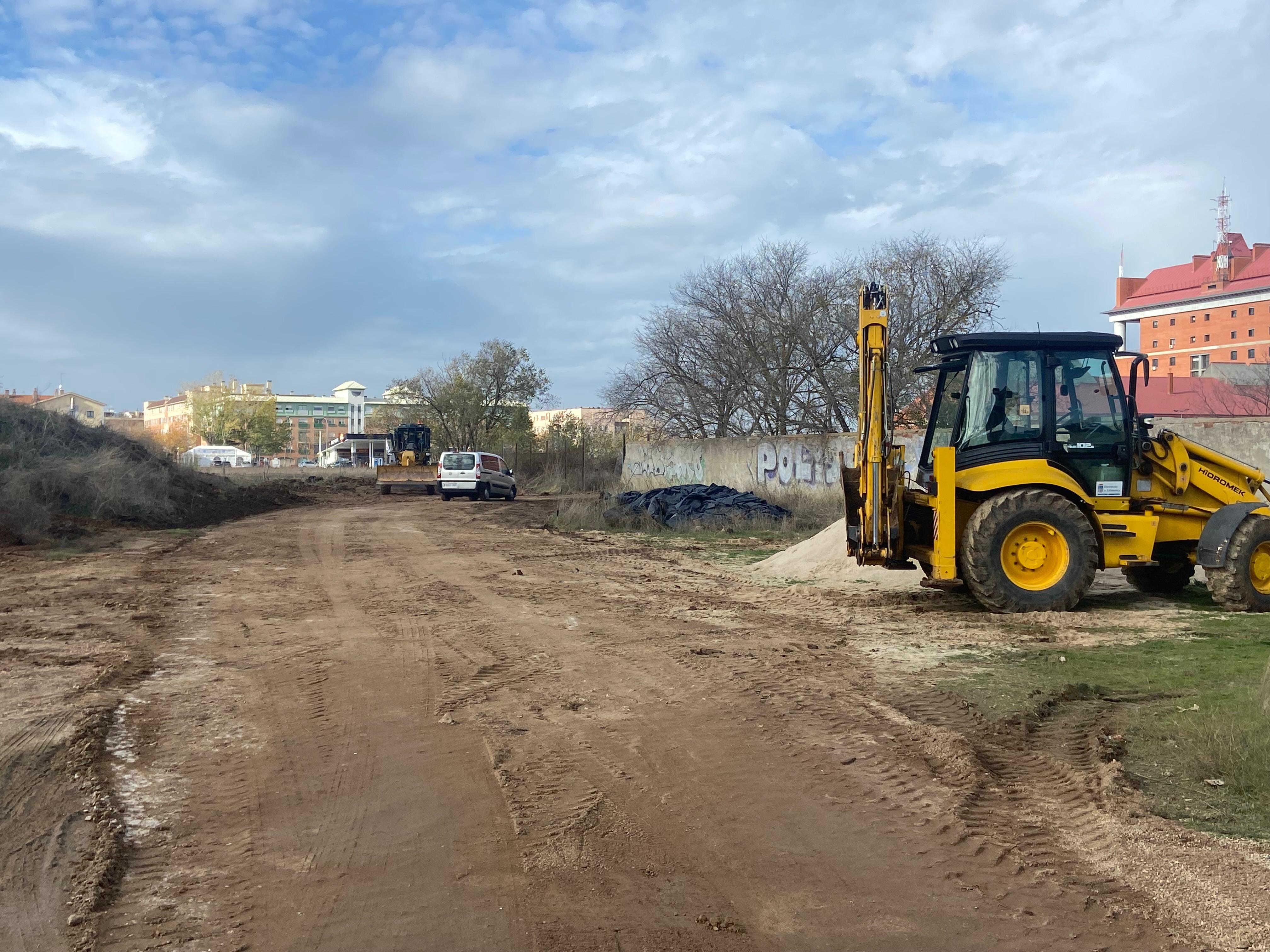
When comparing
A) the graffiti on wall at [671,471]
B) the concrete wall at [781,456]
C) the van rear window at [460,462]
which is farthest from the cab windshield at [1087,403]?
the van rear window at [460,462]

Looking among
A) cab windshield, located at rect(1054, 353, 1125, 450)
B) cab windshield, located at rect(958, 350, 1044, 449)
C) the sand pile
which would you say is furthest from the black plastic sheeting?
cab windshield, located at rect(1054, 353, 1125, 450)

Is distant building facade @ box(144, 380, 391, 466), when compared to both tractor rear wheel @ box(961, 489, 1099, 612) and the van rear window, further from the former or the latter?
tractor rear wheel @ box(961, 489, 1099, 612)

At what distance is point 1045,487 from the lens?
10500 mm

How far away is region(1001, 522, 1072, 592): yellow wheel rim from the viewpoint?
1042 centimetres

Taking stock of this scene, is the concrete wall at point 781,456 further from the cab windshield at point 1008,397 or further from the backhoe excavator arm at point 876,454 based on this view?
the backhoe excavator arm at point 876,454

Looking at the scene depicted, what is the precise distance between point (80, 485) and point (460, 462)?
50.3 feet

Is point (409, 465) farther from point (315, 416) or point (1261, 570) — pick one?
point (315, 416)

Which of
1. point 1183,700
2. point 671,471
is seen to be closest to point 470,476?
point 671,471

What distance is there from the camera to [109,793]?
16.5 ft

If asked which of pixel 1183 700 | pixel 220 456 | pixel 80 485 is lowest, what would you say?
pixel 1183 700

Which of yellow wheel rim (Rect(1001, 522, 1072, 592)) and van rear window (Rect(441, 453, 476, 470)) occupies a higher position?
van rear window (Rect(441, 453, 476, 470))

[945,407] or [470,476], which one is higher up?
[945,407]

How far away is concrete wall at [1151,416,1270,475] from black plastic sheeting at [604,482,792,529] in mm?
8532

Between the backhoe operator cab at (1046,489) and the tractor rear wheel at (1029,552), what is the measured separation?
0.01 m
